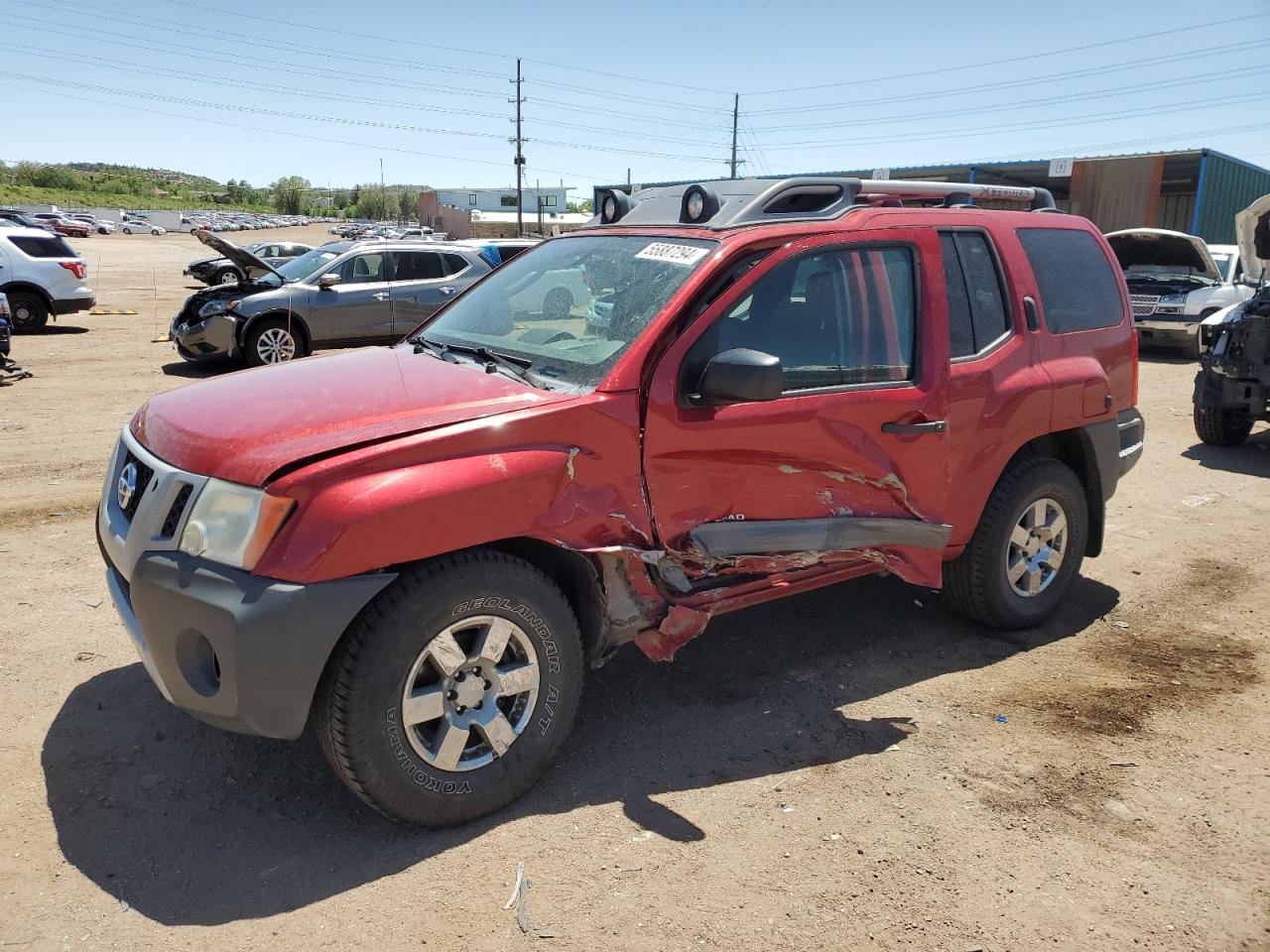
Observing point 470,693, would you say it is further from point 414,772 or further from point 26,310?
point 26,310

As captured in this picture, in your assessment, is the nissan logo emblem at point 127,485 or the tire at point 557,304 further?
the tire at point 557,304

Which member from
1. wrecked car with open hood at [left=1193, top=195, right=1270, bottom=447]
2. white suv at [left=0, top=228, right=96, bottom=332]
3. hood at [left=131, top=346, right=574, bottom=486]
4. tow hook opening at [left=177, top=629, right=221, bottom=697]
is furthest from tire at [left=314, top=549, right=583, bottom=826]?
white suv at [left=0, top=228, right=96, bottom=332]

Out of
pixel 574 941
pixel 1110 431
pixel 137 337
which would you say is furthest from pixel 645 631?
pixel 137 337

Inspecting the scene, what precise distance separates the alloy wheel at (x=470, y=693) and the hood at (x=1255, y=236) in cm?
886

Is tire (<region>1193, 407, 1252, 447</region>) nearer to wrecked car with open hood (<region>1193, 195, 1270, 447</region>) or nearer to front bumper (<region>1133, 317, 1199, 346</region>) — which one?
wrecked car with open hood (<region>1193, 195, 1270, 447</region>)

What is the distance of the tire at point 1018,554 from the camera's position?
14.1 feet

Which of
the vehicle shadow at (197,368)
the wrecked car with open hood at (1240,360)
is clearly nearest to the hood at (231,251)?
the vehicle shadow at (197,368)

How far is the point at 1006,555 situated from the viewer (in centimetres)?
438

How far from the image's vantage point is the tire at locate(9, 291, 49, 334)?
15.3 meters

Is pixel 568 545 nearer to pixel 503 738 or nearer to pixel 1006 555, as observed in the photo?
pixel 503 738

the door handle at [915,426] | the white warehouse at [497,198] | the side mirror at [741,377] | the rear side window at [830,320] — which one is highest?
the white warehouse at [497,198]

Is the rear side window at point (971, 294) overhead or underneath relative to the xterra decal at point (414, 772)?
overhead

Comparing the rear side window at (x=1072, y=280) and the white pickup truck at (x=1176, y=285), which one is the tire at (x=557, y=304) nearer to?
the rear side window at (x=1072, y=280)

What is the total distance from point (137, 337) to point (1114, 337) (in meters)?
15.2
